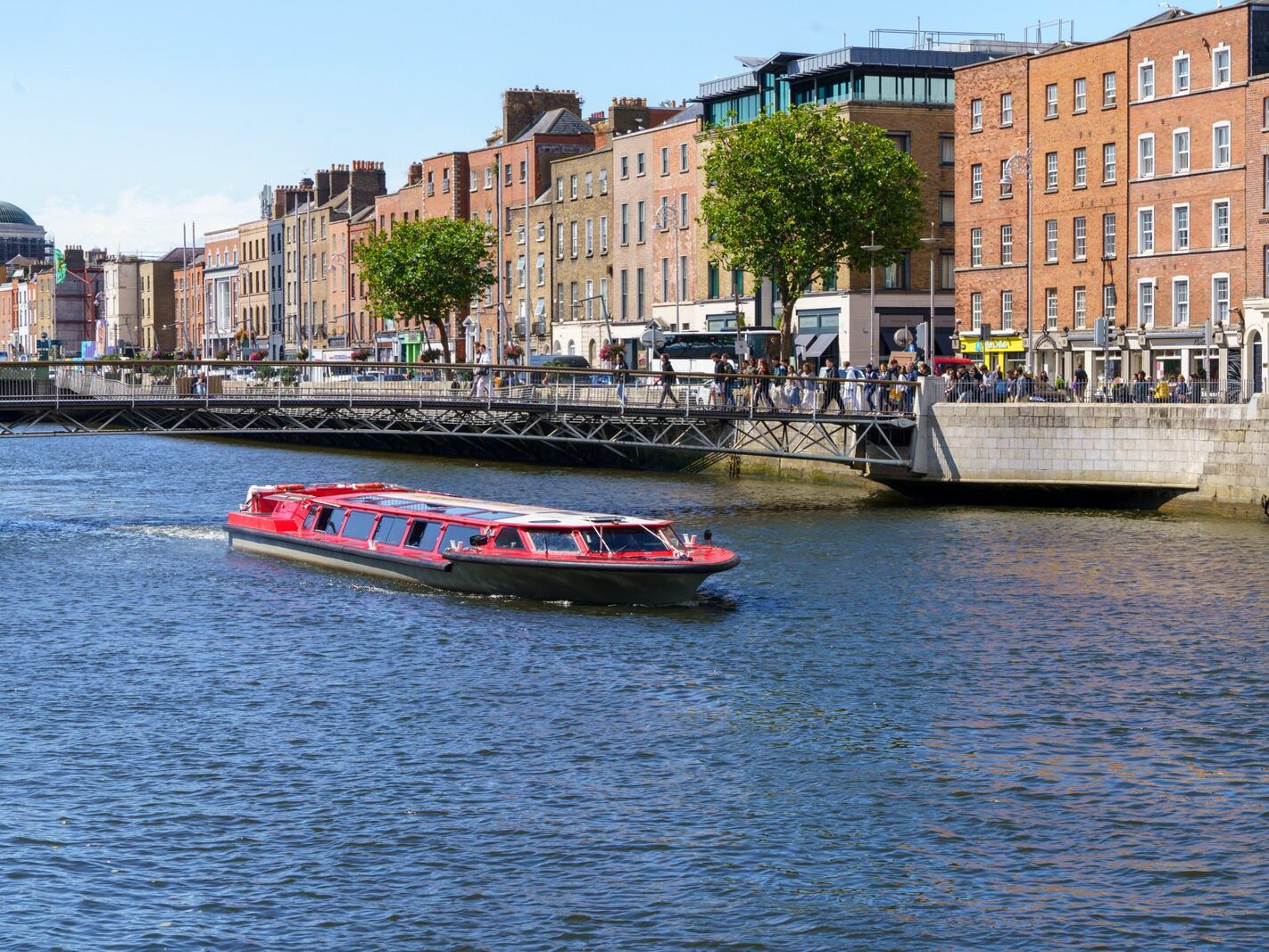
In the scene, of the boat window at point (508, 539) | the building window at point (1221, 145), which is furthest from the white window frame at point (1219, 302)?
the boat window at point (508, 539)

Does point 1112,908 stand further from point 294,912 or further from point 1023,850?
Result: point 294,912

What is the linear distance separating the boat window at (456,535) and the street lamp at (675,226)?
59910 millimetres

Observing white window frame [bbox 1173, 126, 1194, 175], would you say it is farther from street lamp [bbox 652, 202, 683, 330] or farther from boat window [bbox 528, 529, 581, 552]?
boat window [bbox 528, 529, 581, 552]

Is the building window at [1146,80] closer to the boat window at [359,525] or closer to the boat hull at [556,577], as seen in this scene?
the boat window at [359,525]

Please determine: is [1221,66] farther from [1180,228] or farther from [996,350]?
[996,350]

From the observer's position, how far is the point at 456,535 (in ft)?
164

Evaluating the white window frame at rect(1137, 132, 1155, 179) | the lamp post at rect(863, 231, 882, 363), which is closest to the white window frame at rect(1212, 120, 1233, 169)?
the white window frame at rect(1137, 132, 1155, 179)

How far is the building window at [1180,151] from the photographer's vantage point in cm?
8300

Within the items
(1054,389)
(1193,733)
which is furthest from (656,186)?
(1193,733)

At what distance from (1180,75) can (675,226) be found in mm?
37284

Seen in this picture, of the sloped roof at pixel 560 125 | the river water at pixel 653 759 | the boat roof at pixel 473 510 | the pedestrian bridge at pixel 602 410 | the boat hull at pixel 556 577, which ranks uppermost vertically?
the sloped roof at pixel 560 125

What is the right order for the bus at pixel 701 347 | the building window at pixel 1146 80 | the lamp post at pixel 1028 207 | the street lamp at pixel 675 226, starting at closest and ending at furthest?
the building window at pixel 1146 80 → the lamp post at pixel 1028 207 → the bus at pixel 701 347 → the street lamp at pixel 675 226

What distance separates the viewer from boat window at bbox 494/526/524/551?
1897 inches

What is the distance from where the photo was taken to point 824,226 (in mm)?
88188
